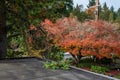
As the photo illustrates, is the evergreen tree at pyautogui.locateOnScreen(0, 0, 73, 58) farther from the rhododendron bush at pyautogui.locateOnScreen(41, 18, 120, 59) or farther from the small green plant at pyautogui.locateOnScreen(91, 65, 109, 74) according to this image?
the small green plant at pyautogui.locateOnScreen(91, 65, 109, 74)

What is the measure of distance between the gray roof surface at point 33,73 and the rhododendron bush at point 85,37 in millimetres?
10501

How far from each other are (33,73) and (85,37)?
39.6 feet

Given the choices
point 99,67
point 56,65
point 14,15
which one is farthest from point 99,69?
point 56,65

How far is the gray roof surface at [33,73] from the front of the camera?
7.22m

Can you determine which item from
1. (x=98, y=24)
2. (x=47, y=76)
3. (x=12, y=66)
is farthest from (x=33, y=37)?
(x=47, y=76)

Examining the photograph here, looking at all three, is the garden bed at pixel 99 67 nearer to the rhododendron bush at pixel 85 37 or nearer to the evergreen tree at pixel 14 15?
the rhododendron bush at pixel 85 37

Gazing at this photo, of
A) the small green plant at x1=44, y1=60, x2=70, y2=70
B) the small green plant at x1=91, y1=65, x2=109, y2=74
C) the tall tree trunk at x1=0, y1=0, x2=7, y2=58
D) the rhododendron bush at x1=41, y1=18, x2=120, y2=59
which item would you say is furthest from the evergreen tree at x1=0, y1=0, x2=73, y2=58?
the small green plant at x1=91, y1=65, x2=109, y2=74

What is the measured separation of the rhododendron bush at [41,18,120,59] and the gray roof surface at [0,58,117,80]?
1050cm

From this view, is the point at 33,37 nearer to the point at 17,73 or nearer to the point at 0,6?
the point at 0,6

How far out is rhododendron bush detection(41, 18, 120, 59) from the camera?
62.6 feet

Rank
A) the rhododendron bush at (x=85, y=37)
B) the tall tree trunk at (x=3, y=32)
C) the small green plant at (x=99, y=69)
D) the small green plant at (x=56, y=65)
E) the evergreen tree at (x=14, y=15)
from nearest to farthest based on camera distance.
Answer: the small green plant at (x=56, y=65), the evergreen tree at (x=14, y=15), the tall tree trunk at (x=3, y=32), the rhododendron bush at (x=85, y=37), the small green plant at (x=99, y=69)

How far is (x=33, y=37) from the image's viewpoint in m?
16.9

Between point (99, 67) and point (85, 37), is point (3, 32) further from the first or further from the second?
point (99, 67)

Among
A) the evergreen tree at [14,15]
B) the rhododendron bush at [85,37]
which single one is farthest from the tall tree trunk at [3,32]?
the rhododendron bush at [85,37]
